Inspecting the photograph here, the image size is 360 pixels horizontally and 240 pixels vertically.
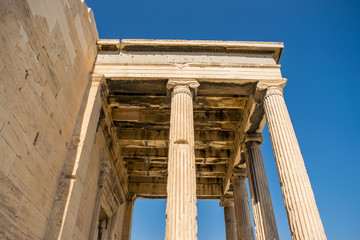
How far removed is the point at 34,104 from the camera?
6797 millimetres

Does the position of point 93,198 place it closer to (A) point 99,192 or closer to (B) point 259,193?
(A) point 99,192

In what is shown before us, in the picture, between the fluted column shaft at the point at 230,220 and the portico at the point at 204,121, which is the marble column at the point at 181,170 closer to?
the portico at the point at 204,121

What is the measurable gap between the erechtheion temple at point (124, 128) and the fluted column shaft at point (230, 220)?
0.06 meters

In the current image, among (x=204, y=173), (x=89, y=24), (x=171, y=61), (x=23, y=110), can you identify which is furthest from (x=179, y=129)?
(x=204, y=173)

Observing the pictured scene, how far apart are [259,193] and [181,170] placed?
469cm

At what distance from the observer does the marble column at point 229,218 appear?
15.7 meters

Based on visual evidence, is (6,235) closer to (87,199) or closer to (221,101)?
(87,199)

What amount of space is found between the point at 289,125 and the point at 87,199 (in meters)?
8.34

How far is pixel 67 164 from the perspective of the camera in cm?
842

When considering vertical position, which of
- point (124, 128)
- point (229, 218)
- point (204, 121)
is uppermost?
point (124, 128)

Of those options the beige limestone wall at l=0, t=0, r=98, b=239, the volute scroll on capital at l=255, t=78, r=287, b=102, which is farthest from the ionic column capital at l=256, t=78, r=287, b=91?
the beige limestone wall at l=0, t=0, r=98, b=239

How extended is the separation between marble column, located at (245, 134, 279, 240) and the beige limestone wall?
7.82 meters

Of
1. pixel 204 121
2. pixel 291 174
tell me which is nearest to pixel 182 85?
pixel 204 121

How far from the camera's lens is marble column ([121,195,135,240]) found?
16.1 meters
